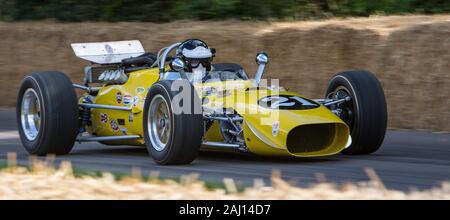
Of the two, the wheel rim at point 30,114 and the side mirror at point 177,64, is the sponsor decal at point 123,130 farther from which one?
the wheel rim at point 30,114

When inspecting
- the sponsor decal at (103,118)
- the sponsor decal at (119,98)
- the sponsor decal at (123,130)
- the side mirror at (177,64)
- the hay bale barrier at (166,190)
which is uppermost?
the side mirror at (177,64)

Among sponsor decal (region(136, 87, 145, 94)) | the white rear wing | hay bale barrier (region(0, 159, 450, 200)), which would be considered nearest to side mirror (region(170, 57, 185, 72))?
sponsor decal (region(136, 87, 145, 94))

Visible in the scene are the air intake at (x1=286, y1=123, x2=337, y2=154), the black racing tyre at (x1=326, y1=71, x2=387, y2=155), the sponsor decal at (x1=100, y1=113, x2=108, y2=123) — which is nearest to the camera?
the air intake at (x1=286, y1=123, x2=337, y2=154)

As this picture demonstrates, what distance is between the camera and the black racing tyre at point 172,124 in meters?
9.30

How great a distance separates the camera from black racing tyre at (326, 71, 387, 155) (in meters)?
10.2

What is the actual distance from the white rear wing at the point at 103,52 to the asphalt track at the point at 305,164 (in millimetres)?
1065

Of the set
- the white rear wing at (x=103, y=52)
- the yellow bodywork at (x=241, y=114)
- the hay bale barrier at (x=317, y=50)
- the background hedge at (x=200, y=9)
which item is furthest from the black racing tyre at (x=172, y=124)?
the background hedge at (x=200, y=9)

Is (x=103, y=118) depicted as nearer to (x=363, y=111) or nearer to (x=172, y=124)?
(x=172, y=124)

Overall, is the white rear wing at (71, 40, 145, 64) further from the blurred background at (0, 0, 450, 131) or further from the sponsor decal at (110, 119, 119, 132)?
the blurred background at (0, 0, 450, 131)

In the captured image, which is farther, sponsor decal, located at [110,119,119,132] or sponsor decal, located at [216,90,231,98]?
sponsor decal, located at [110,119,119,132]

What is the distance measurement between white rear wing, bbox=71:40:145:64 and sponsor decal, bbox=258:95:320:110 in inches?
105

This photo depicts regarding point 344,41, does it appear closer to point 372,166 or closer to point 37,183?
point 372,166

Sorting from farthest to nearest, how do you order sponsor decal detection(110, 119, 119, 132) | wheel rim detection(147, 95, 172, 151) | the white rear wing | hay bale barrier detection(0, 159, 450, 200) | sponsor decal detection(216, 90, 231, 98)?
the white rear wing, sponsor decal detection(110, 119, 119, 132), sponsor decal detection(216, 90, 231, 98), wheel rim detection(147, 95, 172, 151), hay bale barrier detection(0, 159, 450, 200)
